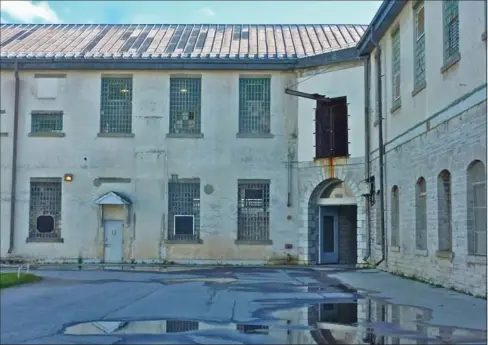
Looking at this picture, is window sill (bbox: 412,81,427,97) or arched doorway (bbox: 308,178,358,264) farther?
arched doorway (bbox: 308,178,358,264)

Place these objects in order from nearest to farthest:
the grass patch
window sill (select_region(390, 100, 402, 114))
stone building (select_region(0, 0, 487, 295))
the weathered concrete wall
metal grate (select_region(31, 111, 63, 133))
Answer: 1. the grass patch
2. window sill (select_region(390, 100, 402, 114))
3. stone building (select_region(0, 0, 487, 295))
4. the weathered concrete wall
5. metal grate (select_region(31, 111, 63, 133))

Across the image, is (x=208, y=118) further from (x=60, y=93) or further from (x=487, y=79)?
(x=487, y=79)

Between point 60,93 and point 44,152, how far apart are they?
2.41 metres


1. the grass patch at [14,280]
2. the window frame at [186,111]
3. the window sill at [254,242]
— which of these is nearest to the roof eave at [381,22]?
the window frame at [186,111]

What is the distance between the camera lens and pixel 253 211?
25.2 m

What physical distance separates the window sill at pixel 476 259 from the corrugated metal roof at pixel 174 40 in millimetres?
13991

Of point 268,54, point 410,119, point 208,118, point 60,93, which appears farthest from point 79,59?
point 410,119

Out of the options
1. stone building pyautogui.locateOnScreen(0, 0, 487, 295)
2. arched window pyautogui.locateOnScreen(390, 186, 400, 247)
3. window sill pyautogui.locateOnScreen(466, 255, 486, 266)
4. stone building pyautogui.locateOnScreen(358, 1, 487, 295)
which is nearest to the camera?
window sill pyautogui.locateOnScreen(466, 255, 486, 266)

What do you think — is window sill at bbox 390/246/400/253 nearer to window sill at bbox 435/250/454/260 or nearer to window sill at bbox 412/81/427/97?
window sill at bbox 435/250/454/260

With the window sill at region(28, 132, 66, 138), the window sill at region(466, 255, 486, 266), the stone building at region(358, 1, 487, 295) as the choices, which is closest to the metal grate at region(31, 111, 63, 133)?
the window sill at region(28, 132, 66, 138)

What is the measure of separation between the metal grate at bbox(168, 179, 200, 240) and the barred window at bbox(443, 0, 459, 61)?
42.6 feet

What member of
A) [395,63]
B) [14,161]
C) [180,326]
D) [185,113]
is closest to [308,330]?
[180,326]

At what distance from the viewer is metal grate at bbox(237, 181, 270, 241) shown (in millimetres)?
25031

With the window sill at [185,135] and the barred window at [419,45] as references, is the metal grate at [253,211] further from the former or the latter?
the barred window at [419,45]
